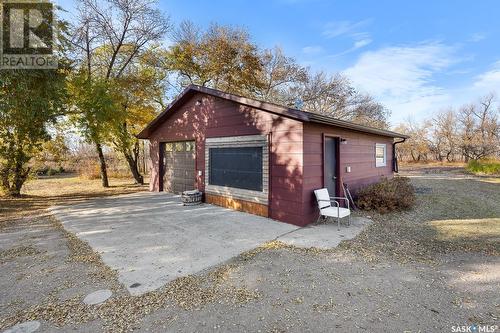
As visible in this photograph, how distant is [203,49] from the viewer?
1689 centimetres

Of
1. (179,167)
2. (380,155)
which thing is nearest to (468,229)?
(380,155)

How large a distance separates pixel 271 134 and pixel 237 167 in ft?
5.14

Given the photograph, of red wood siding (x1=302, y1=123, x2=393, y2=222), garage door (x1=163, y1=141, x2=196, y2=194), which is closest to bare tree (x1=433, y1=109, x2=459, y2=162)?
red wood siding (x1=302, y1=123, x2=393, y2=222)

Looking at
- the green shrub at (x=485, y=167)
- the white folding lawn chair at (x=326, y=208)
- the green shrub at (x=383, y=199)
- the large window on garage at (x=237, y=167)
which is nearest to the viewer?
the white folding lawn chair at (x=326, y=208)

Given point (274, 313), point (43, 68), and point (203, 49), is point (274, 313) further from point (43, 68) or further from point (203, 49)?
point (203, 49)

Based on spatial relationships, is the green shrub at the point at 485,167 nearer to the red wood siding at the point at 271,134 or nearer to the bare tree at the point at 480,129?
the bare tree at the point at 480,129

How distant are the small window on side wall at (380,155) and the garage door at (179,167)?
23.0 feet

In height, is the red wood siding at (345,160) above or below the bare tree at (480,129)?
below

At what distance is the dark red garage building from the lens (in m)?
5.70

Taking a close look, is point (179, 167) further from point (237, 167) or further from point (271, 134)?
point (271, 134)

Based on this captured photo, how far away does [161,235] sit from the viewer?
505 centimetres

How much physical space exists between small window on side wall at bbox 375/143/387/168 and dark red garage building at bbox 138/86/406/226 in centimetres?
4

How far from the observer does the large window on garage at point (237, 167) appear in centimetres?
656

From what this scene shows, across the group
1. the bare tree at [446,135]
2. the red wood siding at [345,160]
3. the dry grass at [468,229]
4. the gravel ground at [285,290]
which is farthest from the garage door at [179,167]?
the bare tree at [446,135]
